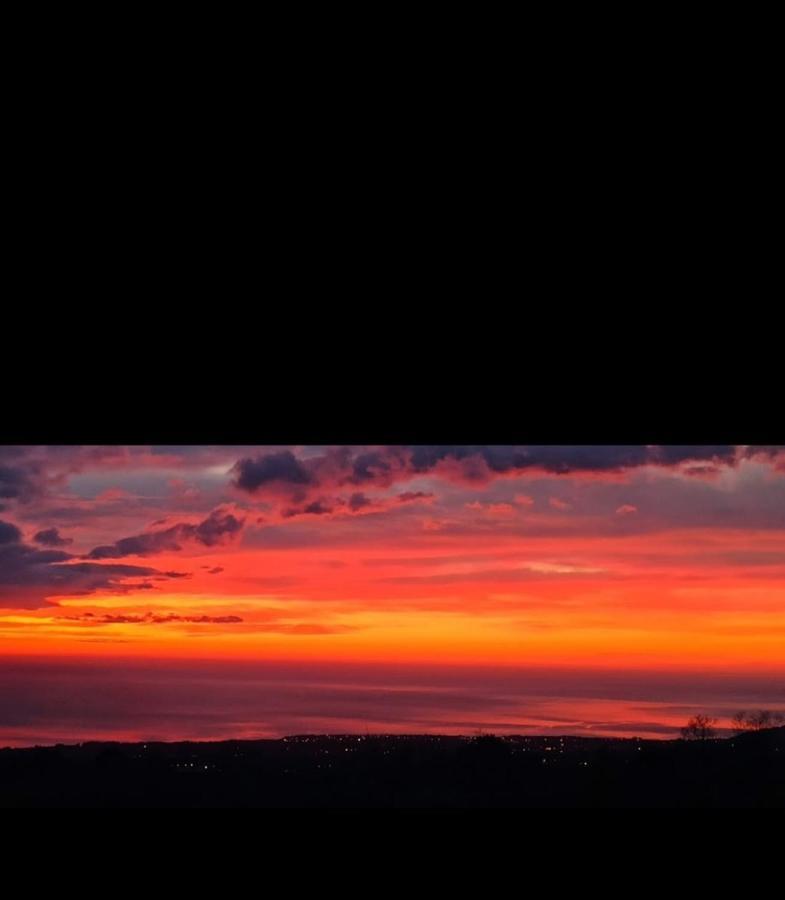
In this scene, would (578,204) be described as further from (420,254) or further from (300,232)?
(300,232)

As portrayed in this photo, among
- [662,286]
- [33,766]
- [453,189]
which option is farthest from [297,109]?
[33,766]

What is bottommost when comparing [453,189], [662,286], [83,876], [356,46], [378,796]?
[83,876]

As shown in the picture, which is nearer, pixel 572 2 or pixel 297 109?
pixel 572 2

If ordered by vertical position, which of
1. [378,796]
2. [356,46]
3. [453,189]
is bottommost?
[378,796]

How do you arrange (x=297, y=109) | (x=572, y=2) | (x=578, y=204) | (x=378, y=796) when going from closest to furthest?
(x=572, y=2) < (x=297, y=109) < (x=578, y=204) < (x=378, y=796)

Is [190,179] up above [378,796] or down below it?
above

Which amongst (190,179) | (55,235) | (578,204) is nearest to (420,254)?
(578,204)

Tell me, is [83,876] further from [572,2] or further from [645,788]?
[572,2]

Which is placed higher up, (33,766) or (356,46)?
(356,46)

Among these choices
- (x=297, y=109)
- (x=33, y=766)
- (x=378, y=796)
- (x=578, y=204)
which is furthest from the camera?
(x=33, y=766)
